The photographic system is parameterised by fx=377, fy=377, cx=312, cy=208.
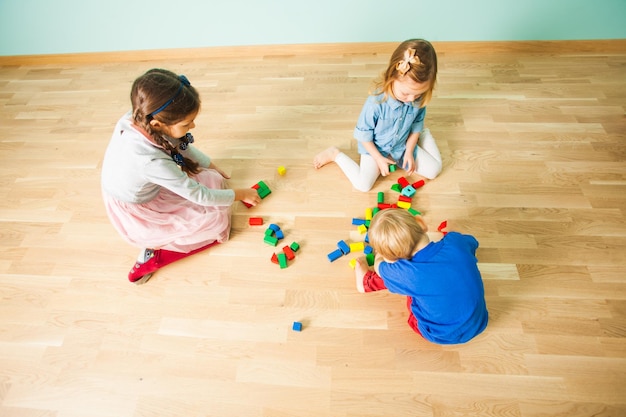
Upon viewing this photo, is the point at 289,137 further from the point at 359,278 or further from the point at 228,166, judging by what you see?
the point at 359,278

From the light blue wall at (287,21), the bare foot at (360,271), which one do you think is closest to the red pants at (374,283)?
the bare foot at (360,271)

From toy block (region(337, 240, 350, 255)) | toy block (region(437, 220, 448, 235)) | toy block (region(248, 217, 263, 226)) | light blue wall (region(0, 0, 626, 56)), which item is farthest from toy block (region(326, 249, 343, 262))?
light blue wall (region(0, 0, 626, 56))

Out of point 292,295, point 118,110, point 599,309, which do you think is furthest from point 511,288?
point 118,110

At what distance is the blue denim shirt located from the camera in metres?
1.87

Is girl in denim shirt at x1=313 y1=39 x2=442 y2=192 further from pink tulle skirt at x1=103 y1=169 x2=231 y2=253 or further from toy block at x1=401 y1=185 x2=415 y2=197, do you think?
pink tulle skirt at x1=103 y1=169 x2=231 y2=253

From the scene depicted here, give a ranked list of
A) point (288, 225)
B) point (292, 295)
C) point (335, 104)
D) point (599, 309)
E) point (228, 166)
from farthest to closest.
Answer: point (335, 104) < point (228, 166) < point (288, 225) < point (292, 295) < point (599, 309)

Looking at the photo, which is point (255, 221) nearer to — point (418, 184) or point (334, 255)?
point (334, 255)

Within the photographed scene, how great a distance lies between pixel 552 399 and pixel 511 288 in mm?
465

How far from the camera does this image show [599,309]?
1.67 metres

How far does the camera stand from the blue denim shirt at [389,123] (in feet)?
6.15

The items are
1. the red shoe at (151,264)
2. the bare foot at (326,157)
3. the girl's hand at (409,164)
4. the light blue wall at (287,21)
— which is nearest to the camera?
the red shoe at (151,264)

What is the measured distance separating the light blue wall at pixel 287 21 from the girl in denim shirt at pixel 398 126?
39.8 inches

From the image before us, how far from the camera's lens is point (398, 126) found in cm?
194

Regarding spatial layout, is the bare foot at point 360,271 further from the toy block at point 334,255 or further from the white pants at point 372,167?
the white pants at point 372,167
